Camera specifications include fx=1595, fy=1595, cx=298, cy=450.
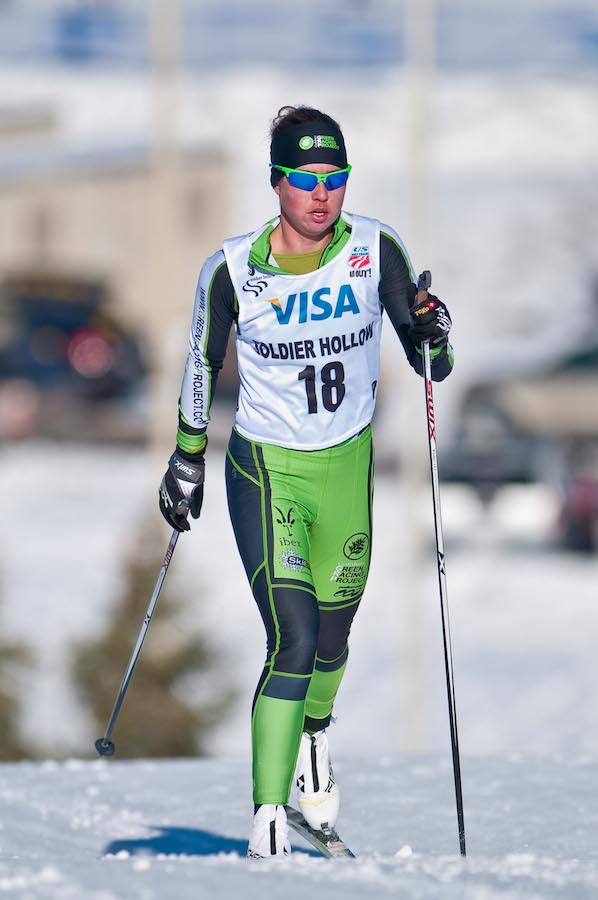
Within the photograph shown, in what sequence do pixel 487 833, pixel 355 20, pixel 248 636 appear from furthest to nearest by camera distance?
pixel 355 20, pixel 248 636, pixel 487 833

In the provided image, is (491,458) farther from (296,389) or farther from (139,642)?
(296,389)

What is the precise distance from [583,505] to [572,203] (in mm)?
12863

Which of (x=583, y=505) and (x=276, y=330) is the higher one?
(x=276, y=330)

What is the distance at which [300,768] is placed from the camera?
5.45m

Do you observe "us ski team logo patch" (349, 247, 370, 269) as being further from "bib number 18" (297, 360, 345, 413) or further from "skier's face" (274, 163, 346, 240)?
"bib number 18" (297, 360, 345, 413)

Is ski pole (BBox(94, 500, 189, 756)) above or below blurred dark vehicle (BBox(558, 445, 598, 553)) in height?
above

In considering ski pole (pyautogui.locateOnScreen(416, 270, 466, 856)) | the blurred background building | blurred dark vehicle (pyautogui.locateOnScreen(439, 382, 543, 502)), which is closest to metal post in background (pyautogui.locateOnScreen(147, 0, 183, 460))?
the blurred background building

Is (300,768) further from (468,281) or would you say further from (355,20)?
(468,281)

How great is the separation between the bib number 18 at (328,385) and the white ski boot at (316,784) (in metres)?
1.19

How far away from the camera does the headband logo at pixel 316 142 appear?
4957 millimetres

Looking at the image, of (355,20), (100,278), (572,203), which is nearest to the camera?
(100,278)

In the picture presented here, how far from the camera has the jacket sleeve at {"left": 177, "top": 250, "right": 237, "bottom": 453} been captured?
16.5 ft

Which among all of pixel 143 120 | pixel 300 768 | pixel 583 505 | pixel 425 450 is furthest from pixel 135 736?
pixel 143 120

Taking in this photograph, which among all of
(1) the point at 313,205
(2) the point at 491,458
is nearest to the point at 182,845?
(1) the point at 313,205
